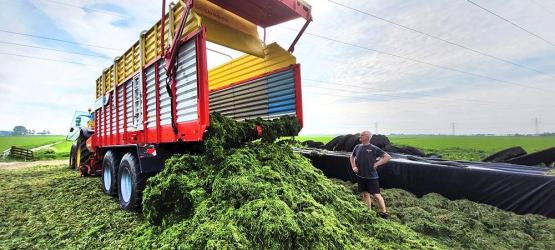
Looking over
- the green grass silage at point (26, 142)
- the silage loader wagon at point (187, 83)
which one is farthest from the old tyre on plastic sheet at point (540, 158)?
the green grass silage at point (26, 142)

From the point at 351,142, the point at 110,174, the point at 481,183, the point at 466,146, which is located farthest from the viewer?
the point at 466,146

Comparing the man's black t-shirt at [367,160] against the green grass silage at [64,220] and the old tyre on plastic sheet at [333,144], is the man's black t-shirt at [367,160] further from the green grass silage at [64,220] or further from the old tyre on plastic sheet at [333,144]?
the old tyre on plastic sheet at [333,144]

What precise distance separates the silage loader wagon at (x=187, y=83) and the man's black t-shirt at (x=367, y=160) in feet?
3.86

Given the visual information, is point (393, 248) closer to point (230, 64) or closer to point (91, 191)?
point (230, 64)

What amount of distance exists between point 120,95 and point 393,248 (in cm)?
524

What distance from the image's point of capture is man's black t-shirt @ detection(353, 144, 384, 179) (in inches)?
197

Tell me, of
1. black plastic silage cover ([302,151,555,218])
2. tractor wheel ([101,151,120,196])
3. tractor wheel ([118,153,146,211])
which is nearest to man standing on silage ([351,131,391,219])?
black plastic silage cover ([302,151,555,218])

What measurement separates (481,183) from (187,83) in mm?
4611

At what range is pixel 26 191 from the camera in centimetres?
698

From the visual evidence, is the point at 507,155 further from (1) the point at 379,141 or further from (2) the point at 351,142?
(2) the point at 351,142

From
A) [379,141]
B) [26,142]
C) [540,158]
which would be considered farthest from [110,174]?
[26,142]

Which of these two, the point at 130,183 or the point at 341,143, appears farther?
the point at 341,143

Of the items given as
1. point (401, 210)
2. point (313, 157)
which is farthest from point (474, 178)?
point (313, 157)

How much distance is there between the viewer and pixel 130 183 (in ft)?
15.9
